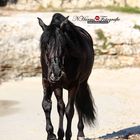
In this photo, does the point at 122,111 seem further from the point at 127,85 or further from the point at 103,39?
the point at 103,39

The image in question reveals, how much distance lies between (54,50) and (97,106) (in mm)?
7436

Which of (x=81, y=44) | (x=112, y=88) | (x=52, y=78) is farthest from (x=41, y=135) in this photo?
(x=112, y=88)

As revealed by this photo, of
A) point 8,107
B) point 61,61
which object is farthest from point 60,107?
point 8,107

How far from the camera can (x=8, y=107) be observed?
1291 centimetres

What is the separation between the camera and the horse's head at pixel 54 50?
5143 mm

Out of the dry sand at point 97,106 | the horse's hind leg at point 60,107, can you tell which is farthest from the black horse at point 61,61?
the dry sand at point 97,106

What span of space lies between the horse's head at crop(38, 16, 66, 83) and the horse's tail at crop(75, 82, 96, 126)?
5.69ft

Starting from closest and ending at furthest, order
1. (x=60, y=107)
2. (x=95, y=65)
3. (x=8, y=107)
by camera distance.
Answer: (x=60, y=107), (x=8, y=107), (x=95, y=65)

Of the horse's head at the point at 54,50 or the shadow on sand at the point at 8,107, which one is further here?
the shadow on sand at the point at 8,107

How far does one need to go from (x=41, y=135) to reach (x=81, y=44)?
12.4 feet

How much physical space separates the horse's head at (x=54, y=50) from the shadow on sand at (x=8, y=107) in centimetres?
697

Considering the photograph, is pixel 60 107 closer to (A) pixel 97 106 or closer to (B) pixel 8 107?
(A) pixel 97 106

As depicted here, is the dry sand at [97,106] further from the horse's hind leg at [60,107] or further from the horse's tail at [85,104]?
the horse's hind leg at [60,107]

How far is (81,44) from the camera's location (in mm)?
5977
